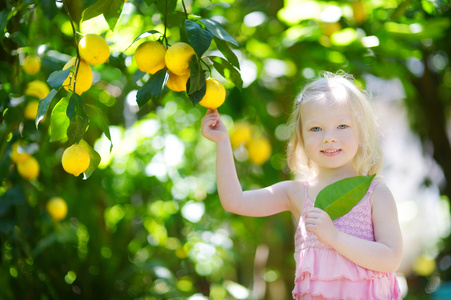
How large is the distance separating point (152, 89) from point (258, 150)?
45.9 inches

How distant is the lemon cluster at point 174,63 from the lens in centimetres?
91

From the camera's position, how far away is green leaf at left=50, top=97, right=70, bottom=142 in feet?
3.16

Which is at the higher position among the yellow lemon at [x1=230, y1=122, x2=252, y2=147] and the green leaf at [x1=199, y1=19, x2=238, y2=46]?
the green leaf at [x1=199, y1=19, x2=238, y2=46]

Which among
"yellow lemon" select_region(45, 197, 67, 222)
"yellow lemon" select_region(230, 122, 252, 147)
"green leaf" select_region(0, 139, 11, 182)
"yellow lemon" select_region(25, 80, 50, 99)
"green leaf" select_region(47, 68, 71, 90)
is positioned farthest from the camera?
"yellow lemon" select_region(230, 122, 252, 147)

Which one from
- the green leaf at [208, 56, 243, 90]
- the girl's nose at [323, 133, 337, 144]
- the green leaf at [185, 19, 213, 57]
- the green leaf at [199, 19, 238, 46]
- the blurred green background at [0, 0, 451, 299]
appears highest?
the green leaf at [185, 19, 213, 57]

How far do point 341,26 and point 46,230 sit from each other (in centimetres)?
148

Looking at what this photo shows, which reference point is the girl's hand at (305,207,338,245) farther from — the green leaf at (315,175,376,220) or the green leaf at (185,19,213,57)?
the green leaf at (185,19,213,57)

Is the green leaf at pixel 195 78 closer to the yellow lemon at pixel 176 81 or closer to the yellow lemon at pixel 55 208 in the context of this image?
the yellow lemon at pixel 176 81

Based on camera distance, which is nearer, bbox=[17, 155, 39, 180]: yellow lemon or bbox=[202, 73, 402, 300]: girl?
bbox=[202, 73, 402, 300]: girl

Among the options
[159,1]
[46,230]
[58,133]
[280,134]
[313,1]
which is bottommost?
[46,230]

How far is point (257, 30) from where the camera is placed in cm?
193

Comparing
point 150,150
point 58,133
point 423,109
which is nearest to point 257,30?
point 150,150

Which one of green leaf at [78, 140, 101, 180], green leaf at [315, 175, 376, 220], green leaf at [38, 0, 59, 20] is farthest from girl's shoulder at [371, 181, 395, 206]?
green leaf at [38, 0, 59, 20]

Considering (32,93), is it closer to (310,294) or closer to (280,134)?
(310,294)
